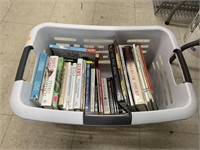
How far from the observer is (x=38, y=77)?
657 millimetres

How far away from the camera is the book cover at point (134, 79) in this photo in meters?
0.61

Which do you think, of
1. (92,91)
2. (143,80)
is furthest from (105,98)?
(143,80)

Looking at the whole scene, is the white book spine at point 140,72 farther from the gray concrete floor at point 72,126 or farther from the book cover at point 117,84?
the gray concrete floor at point 72,126

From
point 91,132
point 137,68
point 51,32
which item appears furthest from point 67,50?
point 91,132

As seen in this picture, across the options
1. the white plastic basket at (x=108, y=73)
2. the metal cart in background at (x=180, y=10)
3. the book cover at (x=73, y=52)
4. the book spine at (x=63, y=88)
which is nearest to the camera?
the white plastic basket at (x=108, y=73)

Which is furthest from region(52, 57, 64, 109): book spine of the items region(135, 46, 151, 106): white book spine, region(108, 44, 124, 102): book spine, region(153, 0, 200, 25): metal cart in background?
region(153, 0, 200, 25): metal cart in background

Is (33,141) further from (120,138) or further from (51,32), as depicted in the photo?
(51,32)

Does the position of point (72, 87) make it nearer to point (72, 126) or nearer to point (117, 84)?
point (117, 84)

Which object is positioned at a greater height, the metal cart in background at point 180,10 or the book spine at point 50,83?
the book spine at point 50,83

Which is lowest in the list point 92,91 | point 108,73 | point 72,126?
point 72,126

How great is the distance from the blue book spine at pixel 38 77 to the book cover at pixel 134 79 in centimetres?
32

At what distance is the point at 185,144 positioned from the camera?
87 centimetres

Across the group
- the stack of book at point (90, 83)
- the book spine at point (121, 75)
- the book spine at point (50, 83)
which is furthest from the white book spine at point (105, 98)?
the book spine at point (50, 83)

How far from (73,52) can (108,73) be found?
28cm
